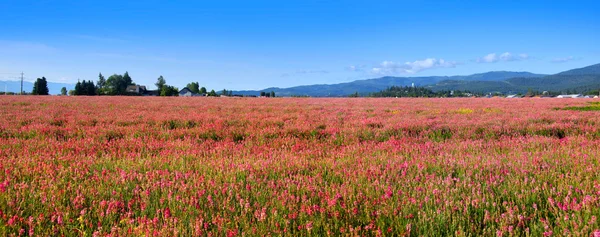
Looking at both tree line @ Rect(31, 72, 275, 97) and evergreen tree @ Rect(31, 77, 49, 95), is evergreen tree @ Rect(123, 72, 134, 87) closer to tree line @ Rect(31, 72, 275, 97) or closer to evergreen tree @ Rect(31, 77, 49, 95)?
tree line @ Rect(31, 72, 275, 97)

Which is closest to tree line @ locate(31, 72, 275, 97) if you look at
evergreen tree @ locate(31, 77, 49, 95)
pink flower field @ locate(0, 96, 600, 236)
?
evergreen tree @ locate(31, 77, 49, 95)

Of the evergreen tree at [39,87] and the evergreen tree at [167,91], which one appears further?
the evergreen tree at [167,91]

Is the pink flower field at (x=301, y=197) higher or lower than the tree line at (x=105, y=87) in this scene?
lower

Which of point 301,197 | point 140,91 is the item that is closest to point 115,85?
point 140,91

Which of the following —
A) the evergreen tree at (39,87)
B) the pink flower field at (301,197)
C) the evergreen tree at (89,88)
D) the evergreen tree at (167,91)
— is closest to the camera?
the pink flower field at (301,197)

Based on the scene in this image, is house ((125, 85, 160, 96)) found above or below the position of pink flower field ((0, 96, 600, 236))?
above

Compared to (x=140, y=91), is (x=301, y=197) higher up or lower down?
lower down

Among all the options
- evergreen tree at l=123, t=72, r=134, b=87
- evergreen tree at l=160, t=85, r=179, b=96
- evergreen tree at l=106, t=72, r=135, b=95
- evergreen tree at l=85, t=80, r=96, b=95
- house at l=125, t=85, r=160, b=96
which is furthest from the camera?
house at l=125, t=85, r=160, b=96

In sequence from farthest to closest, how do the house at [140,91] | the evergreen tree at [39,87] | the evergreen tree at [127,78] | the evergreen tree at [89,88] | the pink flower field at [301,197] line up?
the house at [140,91], the evergreen tree at [127,78], the evergreen tree at [89,88], the evergreen tree at [39,87], the pink flower field at [301,197]

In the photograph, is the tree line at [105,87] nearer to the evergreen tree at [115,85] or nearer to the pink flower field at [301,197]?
the evergreen tree at [115,85]

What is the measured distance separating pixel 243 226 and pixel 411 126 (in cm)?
818

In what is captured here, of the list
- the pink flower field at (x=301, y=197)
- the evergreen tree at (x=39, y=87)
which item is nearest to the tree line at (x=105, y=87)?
the evergreen tree at (x=39, y=87)

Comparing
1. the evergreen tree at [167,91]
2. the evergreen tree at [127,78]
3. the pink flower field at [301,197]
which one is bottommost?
the pink flower field at [301,197]

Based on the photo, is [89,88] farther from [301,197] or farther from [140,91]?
[301,197]
